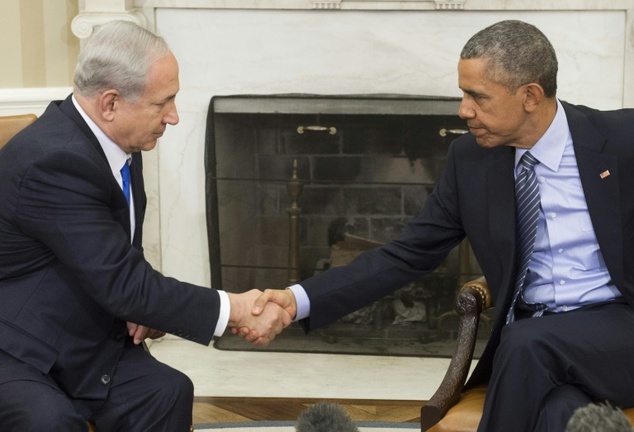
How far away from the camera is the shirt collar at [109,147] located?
2.56 m

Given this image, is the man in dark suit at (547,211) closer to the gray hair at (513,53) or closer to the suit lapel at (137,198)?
the gray hair at (513,53)

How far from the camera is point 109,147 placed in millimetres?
2594

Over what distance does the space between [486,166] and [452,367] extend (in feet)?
1.75

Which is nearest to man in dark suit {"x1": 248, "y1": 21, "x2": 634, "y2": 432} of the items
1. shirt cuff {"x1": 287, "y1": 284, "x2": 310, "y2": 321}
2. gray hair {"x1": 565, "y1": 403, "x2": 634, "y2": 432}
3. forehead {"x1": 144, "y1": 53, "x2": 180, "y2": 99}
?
shirt cuff {"x1": 287, "y1": 284, "x2": 310, "y2": 321}

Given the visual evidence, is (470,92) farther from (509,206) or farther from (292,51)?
(292,51)

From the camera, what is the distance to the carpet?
11.9 feet

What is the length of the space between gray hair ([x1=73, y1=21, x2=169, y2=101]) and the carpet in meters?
1.48

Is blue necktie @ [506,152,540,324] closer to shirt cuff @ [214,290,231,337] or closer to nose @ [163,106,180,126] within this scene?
shirt cuff @ [214,290,231,337]

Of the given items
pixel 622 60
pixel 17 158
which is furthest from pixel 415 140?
pixel 17 158

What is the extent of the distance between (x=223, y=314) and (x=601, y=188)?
98 cm

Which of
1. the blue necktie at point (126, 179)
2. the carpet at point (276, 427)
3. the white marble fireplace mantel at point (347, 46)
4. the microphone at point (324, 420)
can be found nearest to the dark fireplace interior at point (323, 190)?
the white marble fireplace mantel at point (347, 46)

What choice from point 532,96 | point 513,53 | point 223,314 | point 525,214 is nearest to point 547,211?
point 525,214

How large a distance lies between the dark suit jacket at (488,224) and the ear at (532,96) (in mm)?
140

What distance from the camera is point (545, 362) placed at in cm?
245
